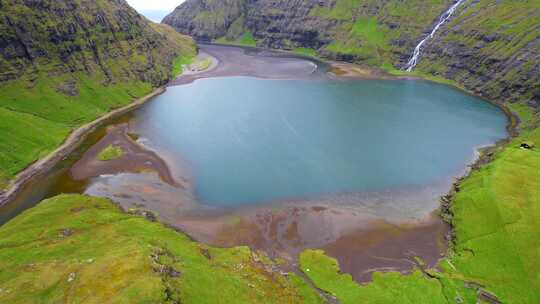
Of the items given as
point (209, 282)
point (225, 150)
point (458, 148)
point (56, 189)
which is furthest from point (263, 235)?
point (458, 148)

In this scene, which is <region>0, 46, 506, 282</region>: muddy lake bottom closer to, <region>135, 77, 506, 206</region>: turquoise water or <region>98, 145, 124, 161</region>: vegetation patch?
<region>135, 77, 506, 206</region>: turquoise water

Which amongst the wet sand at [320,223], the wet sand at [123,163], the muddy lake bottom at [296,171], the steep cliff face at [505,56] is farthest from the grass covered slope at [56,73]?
the steep cliff face at [505,56]

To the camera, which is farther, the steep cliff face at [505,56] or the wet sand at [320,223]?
the steep cliff face at [505,56]

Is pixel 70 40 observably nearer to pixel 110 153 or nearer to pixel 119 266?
pixel 110 153

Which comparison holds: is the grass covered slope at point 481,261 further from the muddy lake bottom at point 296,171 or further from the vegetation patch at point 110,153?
the vegetation patch at point 110,153

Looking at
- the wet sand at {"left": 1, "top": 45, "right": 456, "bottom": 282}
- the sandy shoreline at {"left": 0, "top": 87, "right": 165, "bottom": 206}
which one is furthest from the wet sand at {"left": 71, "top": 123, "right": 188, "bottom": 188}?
the sandy shoreline at {"left": 0, "top": 87, "right": 165, "bottom": 206}

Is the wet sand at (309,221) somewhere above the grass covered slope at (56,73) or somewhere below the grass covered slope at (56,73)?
below

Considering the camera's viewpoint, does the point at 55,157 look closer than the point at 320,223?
No

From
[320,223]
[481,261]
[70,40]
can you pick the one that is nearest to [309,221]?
[320,223]
